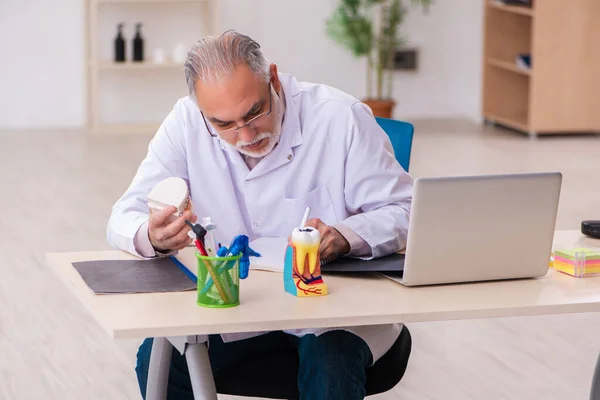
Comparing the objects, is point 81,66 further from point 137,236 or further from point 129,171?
point 137,236

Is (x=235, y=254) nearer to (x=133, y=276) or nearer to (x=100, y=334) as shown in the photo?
(x=133, y=276)

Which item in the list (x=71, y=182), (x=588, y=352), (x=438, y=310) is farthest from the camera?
(x=71, y=182)

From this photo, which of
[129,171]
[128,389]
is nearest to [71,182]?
[129,171]

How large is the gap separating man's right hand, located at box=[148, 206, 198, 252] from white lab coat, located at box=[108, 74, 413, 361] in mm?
237

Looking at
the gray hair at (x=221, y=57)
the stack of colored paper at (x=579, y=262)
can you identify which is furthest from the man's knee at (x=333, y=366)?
the gray hair at (x=221, y=57)

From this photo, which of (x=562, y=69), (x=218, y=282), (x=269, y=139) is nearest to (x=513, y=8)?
(x=562, y=69)

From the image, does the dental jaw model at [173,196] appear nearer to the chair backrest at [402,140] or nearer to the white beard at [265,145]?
the white beard at [265,145]

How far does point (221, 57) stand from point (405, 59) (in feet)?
19.1

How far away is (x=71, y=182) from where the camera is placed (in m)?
5.70

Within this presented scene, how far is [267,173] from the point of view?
7.27 ft

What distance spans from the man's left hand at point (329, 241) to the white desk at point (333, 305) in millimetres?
74

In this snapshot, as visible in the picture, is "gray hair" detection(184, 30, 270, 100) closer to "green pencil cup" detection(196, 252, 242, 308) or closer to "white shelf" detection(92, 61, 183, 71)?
"green pencil cup" detection(196, 252, 242, 308)

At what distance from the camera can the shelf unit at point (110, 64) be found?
6961 mm

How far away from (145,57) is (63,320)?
156 inches
